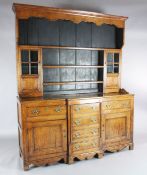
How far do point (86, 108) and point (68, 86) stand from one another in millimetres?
594

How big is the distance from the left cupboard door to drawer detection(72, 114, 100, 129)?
15cm

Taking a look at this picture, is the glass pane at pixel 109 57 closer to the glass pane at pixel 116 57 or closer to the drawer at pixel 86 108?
the glass pane at pixel 116 57

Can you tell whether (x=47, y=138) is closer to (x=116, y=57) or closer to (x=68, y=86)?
(x=68, y=86)

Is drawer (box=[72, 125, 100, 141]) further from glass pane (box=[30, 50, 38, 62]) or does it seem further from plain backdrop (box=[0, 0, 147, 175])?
glass pane (box=[30, 50, 38, 62])

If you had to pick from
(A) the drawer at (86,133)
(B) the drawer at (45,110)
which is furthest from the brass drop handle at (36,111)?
(A) the drawer at (86,133)

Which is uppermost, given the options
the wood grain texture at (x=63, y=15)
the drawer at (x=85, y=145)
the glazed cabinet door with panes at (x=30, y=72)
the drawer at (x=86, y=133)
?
the wood grain texture at (x=63, y=15)

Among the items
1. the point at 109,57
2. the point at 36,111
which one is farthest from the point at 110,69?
the point at 36,111

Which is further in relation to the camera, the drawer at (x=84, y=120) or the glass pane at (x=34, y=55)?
the glass pane at (x=34, y=55)

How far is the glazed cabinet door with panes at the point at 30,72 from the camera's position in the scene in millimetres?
3047

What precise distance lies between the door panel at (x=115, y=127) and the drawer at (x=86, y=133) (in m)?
0.11

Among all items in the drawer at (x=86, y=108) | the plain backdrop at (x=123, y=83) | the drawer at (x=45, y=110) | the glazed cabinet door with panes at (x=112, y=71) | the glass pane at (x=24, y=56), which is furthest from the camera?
the glazed cabinet door with panes at (x=112, y=71)

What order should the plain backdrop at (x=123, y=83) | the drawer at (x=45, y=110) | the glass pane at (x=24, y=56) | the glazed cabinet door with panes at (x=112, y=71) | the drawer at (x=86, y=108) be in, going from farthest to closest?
the glazed cabinet door with panes at (x=112, y=71) → the glass pane at (x=24, y=56) → the drawer at (x=86, y=108) → the plain backdrop at (x=123, y=83) → the drawer at (x=45, y=110)

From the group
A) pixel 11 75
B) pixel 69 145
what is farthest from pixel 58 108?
pixel 11 75

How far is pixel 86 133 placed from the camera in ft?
9.93
